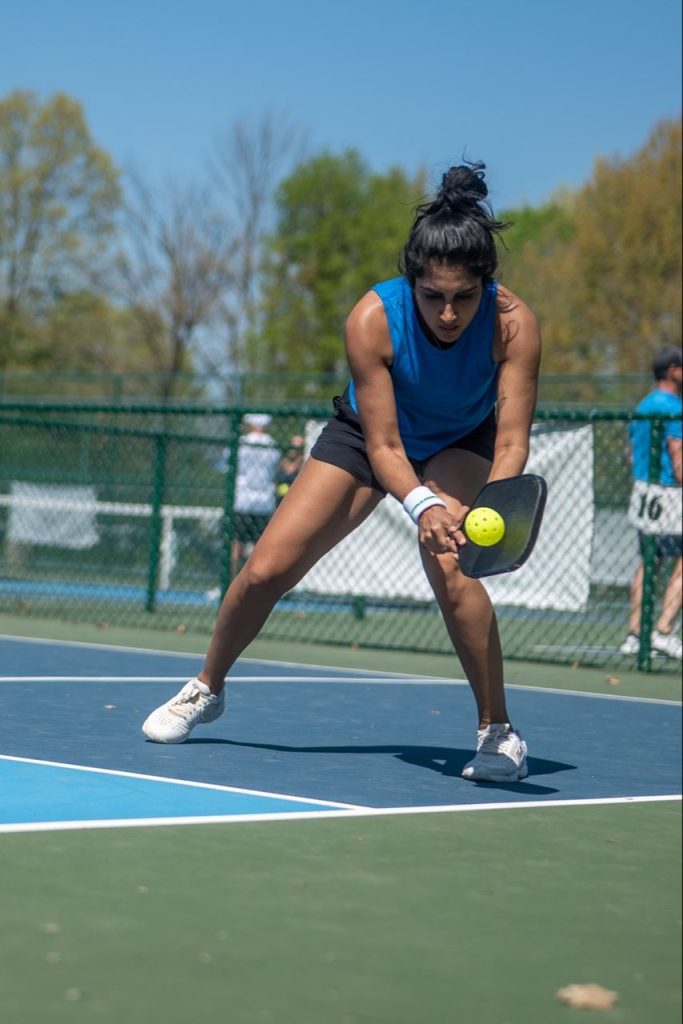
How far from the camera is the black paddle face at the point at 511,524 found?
4910 mm

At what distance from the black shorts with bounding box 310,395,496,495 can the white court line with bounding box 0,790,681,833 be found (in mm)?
1212

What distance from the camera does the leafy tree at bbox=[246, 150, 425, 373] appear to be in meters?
36.6

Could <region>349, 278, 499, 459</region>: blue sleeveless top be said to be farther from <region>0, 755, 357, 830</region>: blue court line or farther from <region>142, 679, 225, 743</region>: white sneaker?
<region>0, 755, 357, 830</region>: blue court line

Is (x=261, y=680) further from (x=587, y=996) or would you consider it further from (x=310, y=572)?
(x=587, y=996)

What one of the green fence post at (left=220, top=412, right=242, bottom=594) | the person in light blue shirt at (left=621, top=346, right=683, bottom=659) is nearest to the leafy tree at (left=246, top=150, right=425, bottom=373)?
the green fence post at (left=220, top=412, right=242, bottom=594)

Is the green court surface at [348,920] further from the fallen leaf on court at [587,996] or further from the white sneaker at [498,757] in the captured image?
the white sneaker at [498,757]

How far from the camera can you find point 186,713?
5.81 metres

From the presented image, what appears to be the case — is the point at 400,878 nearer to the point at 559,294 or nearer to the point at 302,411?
the point at 302,411

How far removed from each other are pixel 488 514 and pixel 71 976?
8.12 feet

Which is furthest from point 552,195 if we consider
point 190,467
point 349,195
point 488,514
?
point 488,514

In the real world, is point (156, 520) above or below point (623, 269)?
below

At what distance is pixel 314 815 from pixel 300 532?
3.92ft

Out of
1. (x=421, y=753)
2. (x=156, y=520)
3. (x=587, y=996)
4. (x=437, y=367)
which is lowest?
(x=421, y=753)

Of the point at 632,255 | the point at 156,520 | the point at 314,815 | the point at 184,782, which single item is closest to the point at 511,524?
the point at 314,815
